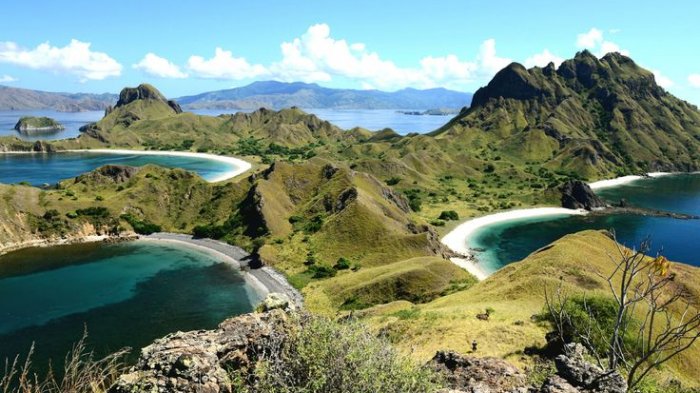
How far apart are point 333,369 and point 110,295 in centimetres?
9034

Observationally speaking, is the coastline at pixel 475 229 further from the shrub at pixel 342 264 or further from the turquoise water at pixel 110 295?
the turquoise water at pixel 110 295

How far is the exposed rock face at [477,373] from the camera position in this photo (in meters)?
26.2

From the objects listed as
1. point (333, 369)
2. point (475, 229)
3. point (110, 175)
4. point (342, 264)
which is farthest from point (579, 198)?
point (333, 369)

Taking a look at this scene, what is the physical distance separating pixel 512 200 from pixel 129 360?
164 metres

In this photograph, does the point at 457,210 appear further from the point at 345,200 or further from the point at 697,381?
the point at 697,381

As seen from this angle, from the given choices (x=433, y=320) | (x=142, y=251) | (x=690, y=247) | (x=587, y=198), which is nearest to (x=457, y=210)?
(x=587, y=198)

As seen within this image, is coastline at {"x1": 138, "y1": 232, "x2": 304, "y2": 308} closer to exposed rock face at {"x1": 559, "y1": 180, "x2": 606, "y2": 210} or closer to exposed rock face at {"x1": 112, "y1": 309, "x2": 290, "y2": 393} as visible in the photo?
exposed rock face at {"x1": 112, "y1": 309, "x2": 290, "y2": 393}

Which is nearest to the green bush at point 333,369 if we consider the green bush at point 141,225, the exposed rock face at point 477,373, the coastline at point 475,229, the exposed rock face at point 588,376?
the exposed rock face at point 588,376

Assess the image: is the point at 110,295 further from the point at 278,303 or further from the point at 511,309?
the point at 278,303

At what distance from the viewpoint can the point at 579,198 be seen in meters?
187

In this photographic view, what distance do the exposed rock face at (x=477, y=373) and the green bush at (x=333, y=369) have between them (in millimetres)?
8749

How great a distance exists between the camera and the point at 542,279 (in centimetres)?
6059

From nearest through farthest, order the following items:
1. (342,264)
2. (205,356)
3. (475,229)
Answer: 1. (205,356)
2. (342,264)
3. (475,229)

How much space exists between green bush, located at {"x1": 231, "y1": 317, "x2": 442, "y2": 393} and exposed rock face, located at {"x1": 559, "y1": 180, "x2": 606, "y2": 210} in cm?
18891
